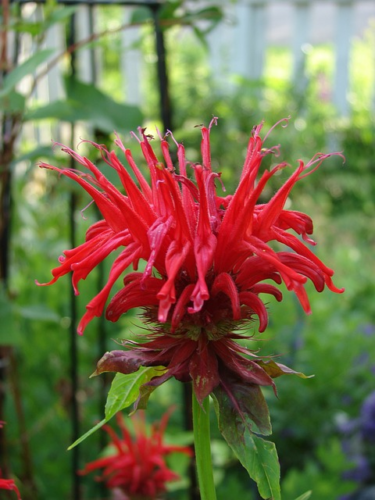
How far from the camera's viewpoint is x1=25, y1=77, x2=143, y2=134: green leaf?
1012mm

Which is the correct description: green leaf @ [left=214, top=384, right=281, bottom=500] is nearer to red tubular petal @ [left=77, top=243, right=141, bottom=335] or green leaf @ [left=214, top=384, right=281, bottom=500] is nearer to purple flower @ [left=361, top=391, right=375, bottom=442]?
red tubular petal @ [left=77, top=243, right=141, bottom=335]

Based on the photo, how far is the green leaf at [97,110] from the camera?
1.01 metres

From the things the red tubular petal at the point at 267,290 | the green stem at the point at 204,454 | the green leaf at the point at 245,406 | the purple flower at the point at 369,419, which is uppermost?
the red tubular petal at the point at 267,290

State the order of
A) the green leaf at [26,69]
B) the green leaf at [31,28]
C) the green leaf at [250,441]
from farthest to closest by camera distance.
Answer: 1. the green leaf at [31,28]
2. the green leaf at [26,69]
3. the green leaf at [250,441]

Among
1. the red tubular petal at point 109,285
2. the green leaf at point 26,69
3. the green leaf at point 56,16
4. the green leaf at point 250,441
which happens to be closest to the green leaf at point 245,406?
the green leaf at point 250,441

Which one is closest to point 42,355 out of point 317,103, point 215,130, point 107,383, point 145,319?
point 107,383

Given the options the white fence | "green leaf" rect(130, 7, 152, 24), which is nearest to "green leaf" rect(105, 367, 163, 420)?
"green leaf" rect(130, 7, 152, 24)

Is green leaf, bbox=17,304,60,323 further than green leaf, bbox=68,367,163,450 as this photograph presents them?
Yes

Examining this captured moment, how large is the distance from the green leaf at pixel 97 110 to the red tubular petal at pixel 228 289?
51cm

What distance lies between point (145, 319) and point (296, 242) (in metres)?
0.15

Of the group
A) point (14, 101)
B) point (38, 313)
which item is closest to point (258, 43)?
point (38, 313)

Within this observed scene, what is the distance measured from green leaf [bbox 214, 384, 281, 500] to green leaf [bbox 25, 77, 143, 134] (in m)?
0.57

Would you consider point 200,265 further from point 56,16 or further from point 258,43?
point 258,43

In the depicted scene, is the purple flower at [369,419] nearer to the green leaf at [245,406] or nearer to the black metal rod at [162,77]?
the black metal rod at [162,77]
